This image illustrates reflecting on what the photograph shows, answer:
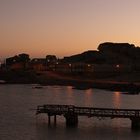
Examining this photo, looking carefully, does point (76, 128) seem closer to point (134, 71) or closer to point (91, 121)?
point (91, 121)

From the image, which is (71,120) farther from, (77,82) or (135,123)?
(77,82)

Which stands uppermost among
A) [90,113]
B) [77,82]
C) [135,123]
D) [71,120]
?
[77,82]

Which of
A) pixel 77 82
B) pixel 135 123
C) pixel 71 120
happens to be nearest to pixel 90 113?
pixel 71 120

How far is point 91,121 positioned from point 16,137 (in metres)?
12.5

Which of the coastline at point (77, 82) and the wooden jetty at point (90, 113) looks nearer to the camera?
the wooden jetty at point (90, 113)

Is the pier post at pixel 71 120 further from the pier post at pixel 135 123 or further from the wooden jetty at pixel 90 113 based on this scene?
the pier post at pixel 135 123

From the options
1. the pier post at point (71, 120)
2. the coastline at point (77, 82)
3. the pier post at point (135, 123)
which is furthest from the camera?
the coastline at point (77, 82)

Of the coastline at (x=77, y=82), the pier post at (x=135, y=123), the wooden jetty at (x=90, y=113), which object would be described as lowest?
the pier post at (x=135, y=123)

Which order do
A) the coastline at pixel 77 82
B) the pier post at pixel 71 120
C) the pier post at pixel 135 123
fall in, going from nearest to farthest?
the pier post at pixel 135 123, the pier post at pixel 71 120, the coastline at pixel 77 82

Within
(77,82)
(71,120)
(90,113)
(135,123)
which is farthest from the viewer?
(77,82)

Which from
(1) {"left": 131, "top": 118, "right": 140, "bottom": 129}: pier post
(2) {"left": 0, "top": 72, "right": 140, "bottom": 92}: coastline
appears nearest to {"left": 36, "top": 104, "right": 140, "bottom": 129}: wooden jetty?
(1) {"left": 131, "top": 118, "right": 140, "bottom": 129}: pier post

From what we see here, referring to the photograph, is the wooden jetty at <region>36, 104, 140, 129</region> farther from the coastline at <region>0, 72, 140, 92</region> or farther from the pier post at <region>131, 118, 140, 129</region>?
the coastline at <region>0, 72, 140, 92</region>

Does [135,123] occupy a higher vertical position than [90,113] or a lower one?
lower

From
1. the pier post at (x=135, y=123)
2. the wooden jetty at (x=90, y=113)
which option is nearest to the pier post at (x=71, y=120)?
the wooden jetty at (x=90, y=113)
